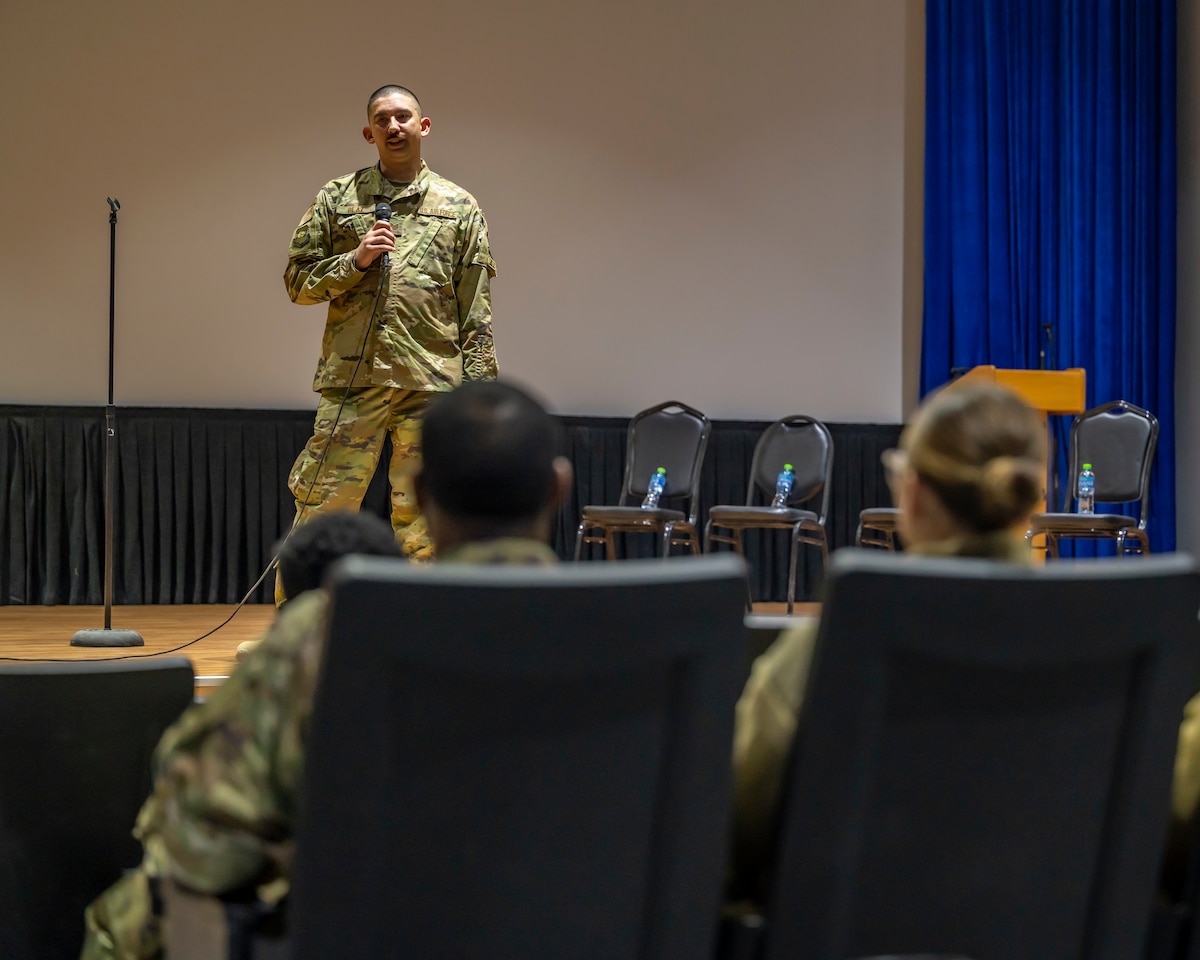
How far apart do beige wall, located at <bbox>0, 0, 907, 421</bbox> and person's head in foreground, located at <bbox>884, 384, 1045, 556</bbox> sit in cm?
515

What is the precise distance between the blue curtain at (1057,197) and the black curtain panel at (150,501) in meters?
2.56

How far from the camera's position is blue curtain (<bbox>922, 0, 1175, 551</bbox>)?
6.52 metres

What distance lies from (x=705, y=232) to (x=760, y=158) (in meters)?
0.51

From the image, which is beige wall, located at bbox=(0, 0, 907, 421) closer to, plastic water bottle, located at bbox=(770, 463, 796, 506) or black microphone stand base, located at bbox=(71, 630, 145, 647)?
plastic water bottle, located at bbox=(770, 463, 796, 506)

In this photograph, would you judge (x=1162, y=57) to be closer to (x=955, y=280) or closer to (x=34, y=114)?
(x=955, y=280)

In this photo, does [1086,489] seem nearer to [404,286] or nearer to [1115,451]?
[1115,451]

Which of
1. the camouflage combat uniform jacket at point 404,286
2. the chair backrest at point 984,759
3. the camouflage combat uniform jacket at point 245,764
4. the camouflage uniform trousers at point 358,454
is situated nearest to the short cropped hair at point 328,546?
the camouflage combat uniform jacket at point 245,764

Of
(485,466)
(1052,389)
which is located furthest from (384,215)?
(1052,389)

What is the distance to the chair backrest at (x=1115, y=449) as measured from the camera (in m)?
5.04

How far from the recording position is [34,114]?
5852 mm

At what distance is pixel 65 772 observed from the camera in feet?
4.55

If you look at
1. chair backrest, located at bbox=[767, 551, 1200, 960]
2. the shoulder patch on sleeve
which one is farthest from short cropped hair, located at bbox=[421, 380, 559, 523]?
the shoulder patch on sleeve

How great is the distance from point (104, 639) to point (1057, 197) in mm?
5378

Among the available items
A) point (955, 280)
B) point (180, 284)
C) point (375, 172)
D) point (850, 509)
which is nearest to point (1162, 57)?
point (955, 280)
